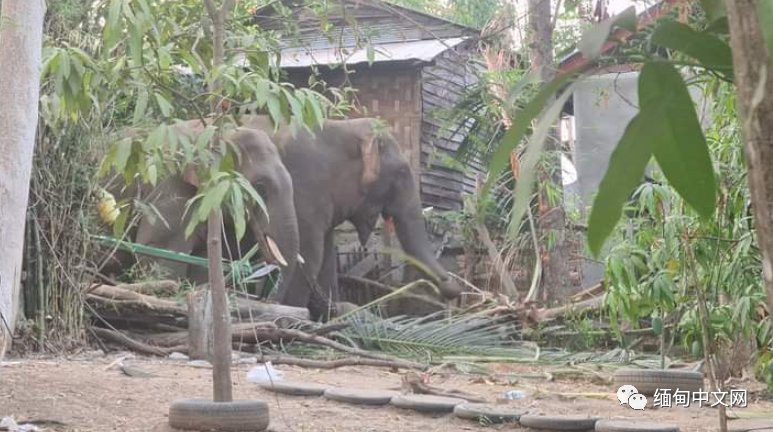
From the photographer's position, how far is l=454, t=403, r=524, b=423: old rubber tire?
16.8ft

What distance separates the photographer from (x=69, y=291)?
22.1 ft

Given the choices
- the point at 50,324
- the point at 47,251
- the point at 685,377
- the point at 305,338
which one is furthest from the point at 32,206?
the point at 685,377

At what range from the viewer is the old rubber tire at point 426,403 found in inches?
211

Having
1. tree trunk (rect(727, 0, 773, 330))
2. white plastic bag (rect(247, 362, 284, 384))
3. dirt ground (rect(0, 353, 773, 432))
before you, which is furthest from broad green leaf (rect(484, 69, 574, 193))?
white plastic bag (rect(247, 362, 284, 384))

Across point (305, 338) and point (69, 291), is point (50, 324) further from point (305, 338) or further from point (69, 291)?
point (305, 338)

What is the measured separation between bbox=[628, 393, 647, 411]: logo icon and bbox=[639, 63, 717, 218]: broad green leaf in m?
4.94

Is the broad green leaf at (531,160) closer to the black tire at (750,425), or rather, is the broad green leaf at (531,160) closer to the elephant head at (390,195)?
the black tire at (750,425)

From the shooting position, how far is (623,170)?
0.93m

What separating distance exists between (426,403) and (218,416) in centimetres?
134

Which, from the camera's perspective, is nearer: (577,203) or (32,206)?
(32,206)

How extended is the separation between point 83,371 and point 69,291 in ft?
3.55

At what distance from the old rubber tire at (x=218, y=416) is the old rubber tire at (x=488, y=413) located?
1.16 meters

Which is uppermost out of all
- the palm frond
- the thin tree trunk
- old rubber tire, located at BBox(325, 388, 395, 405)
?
the thin tree trunk

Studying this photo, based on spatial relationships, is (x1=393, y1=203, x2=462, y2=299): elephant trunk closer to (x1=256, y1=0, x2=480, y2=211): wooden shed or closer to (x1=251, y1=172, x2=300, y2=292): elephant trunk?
(x1=256, y1=0, x2=480, y2=211): wooden shed
